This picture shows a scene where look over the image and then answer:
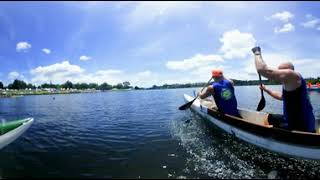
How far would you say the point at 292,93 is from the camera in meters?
6.35

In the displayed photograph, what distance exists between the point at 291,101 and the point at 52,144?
31.0 feet

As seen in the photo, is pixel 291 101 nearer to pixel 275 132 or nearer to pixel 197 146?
pixel 275 132

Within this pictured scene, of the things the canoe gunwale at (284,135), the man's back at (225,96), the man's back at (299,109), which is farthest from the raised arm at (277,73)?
the man's back at (225,96)

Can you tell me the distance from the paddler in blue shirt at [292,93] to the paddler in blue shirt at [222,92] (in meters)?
3.38

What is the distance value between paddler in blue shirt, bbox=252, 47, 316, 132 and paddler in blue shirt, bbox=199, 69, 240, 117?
3379 mm

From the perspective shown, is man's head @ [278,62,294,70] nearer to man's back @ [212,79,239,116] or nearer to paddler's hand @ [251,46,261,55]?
paddler's hand @ [251,46,261,55]

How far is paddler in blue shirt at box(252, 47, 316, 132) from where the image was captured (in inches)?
239

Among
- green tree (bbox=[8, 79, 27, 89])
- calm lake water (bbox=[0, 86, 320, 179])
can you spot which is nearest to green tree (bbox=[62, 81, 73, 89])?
green tree (bbox=[8, 79, 27, 89])

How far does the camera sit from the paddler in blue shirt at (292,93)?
607 centimetres

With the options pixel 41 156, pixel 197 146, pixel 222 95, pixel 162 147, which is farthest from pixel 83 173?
pixel 222 95

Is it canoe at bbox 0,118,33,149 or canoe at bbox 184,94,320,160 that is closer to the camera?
canoe at bbox 184,94,320,160

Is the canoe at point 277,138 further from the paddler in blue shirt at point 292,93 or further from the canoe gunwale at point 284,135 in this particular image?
the paddler in blue shirt at point 292,93

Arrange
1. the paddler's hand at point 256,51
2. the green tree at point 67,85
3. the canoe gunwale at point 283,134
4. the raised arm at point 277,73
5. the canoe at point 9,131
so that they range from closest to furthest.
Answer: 1. the raised arm at point 277,73
2. the canoe gunwale at point 283,134
3. the paddler's hand at point 256,51
4. the canoe at point 9,131
5. the green tree at point 67,85

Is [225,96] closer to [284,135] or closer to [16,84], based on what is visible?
[284,135]
